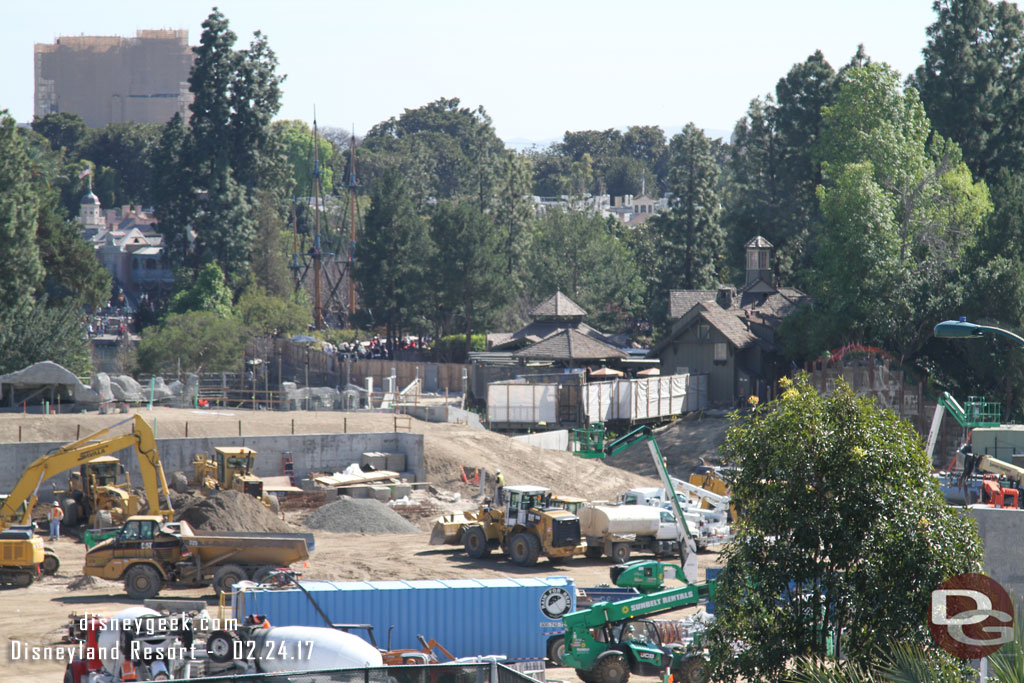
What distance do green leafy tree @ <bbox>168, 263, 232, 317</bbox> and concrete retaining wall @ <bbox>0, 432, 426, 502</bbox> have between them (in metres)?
38.5

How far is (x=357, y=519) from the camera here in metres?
38.1

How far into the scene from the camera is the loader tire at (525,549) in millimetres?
31859

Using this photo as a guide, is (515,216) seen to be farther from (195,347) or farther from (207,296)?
(195,347)

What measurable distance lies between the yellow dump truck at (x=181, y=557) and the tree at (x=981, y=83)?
54.2 meters

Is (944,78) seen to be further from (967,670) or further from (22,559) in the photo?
(967,670)

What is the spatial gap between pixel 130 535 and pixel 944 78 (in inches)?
2283

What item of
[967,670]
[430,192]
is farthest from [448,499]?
[430,192]

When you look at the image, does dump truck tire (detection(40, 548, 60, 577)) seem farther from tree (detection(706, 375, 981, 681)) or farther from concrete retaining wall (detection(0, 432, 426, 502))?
tree (detection(706, 375, 981, 681))

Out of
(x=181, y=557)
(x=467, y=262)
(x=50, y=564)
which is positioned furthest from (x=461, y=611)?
(x=467, y=262)

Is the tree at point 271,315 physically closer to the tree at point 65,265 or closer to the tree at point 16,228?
the tree at point 65,265

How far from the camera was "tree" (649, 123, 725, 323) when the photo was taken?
266ft

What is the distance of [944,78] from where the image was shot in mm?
70125

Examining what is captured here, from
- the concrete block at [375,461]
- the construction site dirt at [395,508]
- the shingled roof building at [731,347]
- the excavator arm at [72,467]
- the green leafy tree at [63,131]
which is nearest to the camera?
the construction site dirt at [395,508]

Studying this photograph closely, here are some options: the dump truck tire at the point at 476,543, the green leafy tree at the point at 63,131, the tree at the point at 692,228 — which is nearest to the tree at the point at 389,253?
the tree at the point at 692,228
